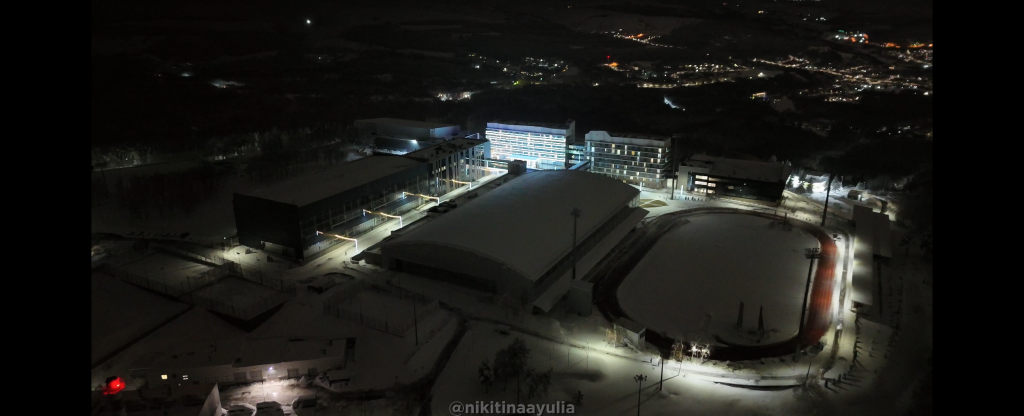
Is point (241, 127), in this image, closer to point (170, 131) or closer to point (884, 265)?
point (170, 131)

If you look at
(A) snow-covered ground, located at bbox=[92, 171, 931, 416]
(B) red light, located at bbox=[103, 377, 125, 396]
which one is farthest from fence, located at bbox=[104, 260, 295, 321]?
(B) red light, located at bbox=[103, 377, 125, 396]

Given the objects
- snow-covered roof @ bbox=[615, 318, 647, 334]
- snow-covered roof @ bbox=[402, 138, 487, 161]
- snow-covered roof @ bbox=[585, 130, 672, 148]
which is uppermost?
snow-covered roof @ bbox=[585, 130, 672, 148]

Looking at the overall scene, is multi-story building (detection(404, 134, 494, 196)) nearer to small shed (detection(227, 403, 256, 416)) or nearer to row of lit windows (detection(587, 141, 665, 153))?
row of lit windows (detection(587, 141, 665, 153))

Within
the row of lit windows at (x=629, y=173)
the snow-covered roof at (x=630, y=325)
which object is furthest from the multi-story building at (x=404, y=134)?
the snow-covered roof at (x=630, y=325)

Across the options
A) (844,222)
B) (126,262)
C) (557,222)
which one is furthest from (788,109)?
(126,262)

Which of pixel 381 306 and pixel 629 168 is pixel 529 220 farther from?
pixel 629 168

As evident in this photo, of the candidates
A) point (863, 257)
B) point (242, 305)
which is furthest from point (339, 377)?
point (863, 257)
